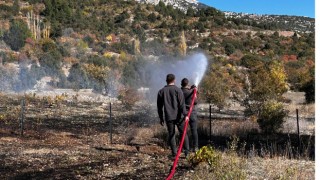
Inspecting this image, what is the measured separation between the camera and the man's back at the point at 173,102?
8953 millimetres

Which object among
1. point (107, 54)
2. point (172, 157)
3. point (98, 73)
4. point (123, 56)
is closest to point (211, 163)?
point (172, 157)

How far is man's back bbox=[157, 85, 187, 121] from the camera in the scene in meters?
8.95

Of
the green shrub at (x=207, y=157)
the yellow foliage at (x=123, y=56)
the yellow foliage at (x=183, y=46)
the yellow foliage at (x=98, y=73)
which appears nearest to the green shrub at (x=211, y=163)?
the green shrub at (x=207, y=157)

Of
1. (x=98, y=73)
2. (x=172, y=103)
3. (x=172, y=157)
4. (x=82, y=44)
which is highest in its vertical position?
(x=82, y=44)

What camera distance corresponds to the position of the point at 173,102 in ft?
29.5

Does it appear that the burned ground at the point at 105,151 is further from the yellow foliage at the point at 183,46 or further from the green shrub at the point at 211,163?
the yellow foliage at the point at 183,46

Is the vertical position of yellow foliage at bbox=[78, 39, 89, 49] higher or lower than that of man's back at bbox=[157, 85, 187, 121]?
higher

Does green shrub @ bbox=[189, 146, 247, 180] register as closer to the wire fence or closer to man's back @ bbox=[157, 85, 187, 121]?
man's back @ bbox=[157, 85, 187, 121]

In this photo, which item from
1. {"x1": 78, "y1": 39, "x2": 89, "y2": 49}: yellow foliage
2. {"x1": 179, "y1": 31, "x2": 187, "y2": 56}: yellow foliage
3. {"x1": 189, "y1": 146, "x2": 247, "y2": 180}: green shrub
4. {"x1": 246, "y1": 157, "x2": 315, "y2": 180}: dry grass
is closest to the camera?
{"x1": 189, "y1": 146, "x2": 247, "y2": 180}: green shrub

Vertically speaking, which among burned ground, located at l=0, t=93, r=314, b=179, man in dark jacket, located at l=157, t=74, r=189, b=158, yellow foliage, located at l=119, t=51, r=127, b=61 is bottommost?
burned ground, located at l=0, t=93, r=314, b=179

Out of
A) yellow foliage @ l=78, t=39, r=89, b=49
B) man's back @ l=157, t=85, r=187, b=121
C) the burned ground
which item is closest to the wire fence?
the burned ground

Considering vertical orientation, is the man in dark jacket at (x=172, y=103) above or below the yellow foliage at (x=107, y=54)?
below

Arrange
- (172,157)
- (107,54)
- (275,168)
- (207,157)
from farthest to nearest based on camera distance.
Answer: (107,54) → (172,157) → (207,157) → (275,168)

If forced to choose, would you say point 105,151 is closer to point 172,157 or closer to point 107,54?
point 172,157
